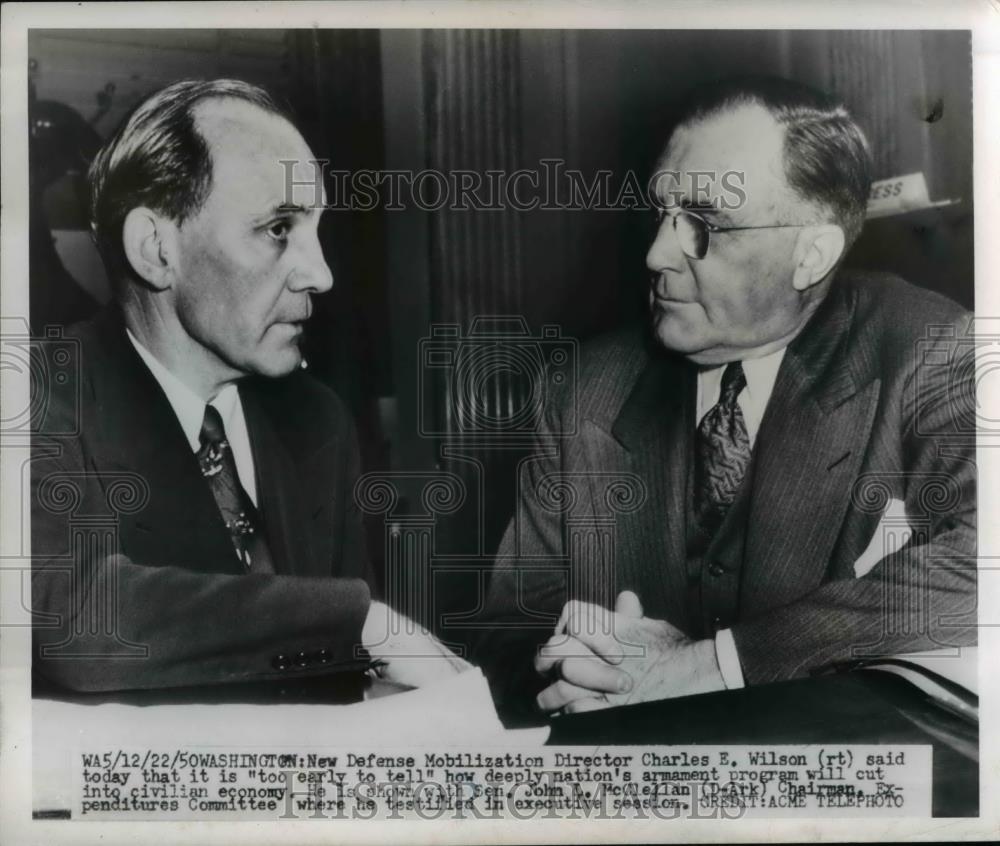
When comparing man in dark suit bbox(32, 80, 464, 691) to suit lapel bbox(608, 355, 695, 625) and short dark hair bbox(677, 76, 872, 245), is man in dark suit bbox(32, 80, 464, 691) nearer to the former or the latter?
suit lapel bbox(608, 355, 695, 625)

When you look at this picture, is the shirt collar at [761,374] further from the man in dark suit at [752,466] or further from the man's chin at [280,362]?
the man's chin at [280,362]

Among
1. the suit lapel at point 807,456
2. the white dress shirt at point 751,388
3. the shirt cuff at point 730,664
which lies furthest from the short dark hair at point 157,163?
the shirt cuff at point 730,664

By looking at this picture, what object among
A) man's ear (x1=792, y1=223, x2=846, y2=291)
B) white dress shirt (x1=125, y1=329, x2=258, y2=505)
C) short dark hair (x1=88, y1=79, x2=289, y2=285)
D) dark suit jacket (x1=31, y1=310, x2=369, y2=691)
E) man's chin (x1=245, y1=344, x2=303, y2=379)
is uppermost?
short dark hair (x1=88, y1=79, x2=289, y2=285)

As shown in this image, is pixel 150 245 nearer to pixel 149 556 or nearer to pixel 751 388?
pixel 149 556

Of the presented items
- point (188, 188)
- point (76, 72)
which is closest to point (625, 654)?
point (188, 188)

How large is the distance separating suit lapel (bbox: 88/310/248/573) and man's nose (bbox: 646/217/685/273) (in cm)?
150

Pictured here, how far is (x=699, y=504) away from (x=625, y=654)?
497mm

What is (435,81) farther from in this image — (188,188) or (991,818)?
(991,818)

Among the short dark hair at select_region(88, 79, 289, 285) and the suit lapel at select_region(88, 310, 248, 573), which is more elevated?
the short dark hair at select_region(88, 79, 289, 285)

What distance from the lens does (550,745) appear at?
3232 millimetres

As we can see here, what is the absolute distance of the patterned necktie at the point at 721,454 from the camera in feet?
10.6

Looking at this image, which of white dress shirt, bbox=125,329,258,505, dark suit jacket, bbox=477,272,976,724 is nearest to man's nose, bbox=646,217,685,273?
dark suit jacket, bbox=477,272,976,724

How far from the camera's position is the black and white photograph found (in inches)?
127

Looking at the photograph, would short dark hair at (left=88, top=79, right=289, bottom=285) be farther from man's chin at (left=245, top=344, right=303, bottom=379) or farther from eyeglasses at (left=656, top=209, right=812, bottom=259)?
eyeglasses at (left=656, top=209, right=812, bottom=259)
